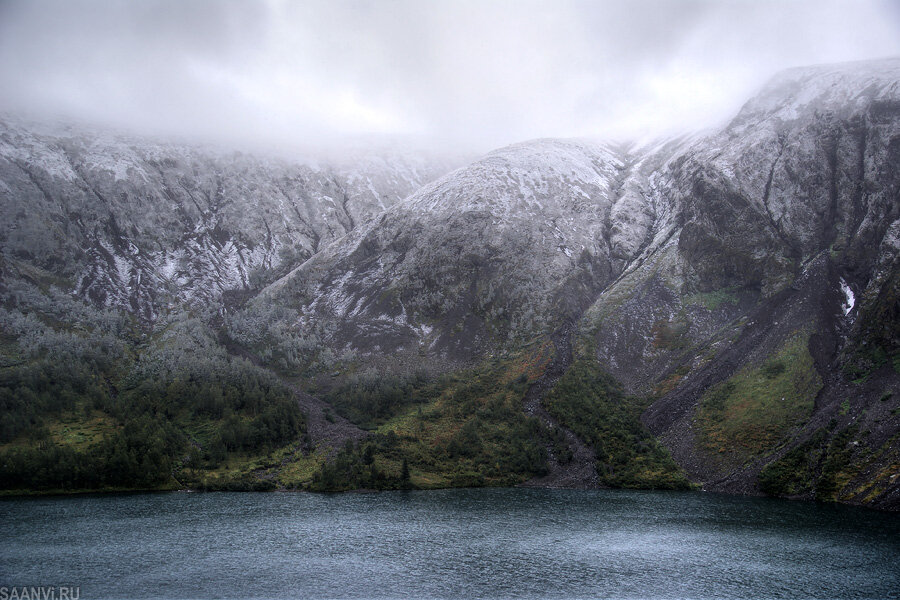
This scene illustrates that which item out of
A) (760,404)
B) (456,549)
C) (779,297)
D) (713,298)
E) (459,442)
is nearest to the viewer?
(456,549)

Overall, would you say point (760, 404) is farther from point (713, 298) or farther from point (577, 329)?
point (577, 329)

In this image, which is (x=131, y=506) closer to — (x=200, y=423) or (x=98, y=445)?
(x=98, y=445)

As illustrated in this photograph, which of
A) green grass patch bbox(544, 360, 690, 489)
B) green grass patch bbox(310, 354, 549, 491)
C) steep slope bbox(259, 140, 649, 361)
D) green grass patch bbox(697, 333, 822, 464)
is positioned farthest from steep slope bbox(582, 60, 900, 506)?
green grass patch bbox(310, 354, 549, 491)

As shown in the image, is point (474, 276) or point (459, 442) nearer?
point (459, 442)

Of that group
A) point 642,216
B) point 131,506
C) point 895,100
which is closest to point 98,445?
point 131,506

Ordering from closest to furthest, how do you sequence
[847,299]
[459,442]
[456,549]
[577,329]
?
[456,549]
[847,299]
[459,442]
[577,329]

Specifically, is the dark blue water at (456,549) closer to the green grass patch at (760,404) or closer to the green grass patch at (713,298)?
the green grass patch at (760,404)

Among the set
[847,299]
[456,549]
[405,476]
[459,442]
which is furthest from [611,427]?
[456,549]
